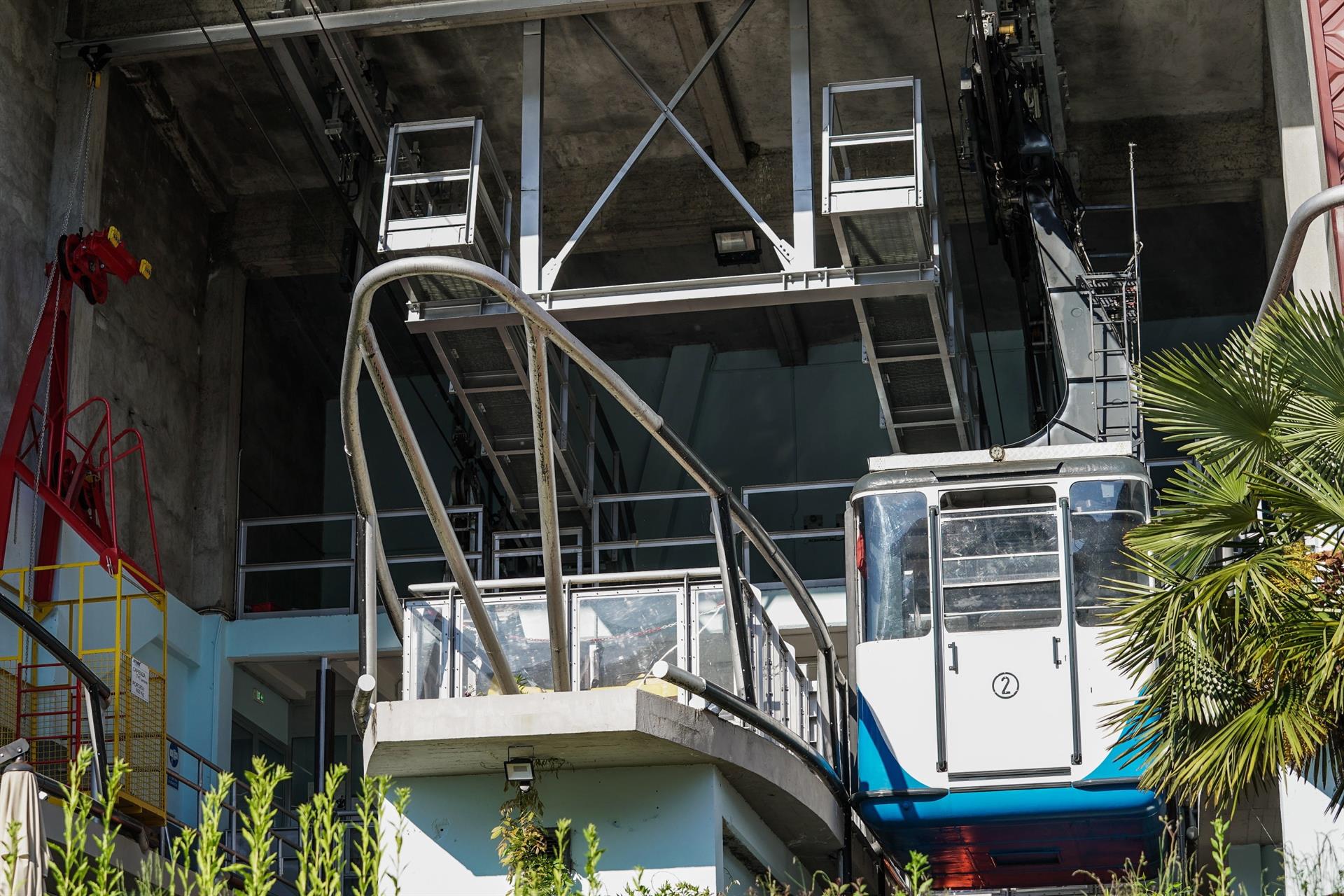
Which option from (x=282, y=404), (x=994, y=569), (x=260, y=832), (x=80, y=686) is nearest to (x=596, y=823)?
(x=994, y=569)

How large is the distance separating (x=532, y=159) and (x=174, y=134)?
21.2 ft

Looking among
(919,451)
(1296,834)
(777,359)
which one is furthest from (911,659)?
(777,359)

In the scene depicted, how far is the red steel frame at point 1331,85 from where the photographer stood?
1570 cm

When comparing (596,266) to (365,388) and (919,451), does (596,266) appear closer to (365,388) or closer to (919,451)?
(365,388)

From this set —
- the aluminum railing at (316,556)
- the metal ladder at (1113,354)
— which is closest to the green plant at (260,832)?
the aluminum railing at (316,556)

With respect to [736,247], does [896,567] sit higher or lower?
lower

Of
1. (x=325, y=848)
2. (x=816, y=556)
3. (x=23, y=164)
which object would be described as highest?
(x=23, y=164)

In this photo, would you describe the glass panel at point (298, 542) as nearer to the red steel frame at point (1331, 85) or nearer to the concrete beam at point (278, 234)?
the concrete beam at point (278, 234)

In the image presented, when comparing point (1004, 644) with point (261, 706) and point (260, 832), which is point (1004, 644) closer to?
point (260, 832)

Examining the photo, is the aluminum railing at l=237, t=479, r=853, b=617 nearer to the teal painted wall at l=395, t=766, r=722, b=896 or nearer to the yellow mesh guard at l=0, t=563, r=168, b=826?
the yellow mesh guard at l=0, t=563, r=168, b=826

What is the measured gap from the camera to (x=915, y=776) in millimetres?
14250

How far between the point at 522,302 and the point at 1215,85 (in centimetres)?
1364

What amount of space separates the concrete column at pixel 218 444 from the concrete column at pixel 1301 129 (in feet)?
40.9

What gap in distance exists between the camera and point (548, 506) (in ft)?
35.1
